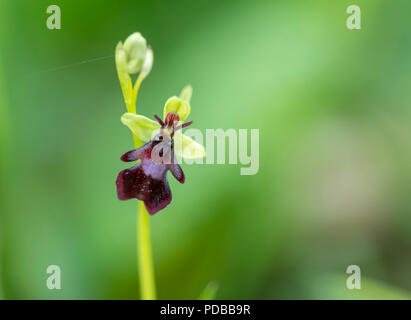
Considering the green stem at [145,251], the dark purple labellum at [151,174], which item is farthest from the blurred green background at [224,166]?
the dark purple labellum at [151,174]

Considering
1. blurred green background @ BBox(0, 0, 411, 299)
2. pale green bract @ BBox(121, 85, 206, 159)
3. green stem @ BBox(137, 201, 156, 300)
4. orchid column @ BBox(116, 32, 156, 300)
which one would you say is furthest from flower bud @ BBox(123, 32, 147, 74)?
blurred green background @ BBox(0, 0, 411, 299)

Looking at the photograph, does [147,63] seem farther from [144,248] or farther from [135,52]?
[144,248]

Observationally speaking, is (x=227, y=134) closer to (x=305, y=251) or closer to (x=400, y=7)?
(x=305, y=251)

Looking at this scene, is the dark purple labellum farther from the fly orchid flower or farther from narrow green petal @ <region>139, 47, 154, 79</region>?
narrow green petal @ <region>139, 47, 154, 79</region>

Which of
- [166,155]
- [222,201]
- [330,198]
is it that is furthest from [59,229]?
[330,198]

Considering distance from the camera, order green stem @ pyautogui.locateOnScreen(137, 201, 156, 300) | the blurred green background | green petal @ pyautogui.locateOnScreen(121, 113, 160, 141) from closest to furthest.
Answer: green petal @ pyautogui.locateOnScreen(121, 113, 160, 141) < green stem @ pyautogui.locateOnScreen(137, 201, 156, 300) < the blurred green background

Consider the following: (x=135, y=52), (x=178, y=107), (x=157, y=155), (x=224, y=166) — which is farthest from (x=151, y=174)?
(x=224, y=166)

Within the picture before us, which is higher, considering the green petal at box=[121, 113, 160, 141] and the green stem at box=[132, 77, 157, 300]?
the green petal at box=[121, 113, 160, 141]
